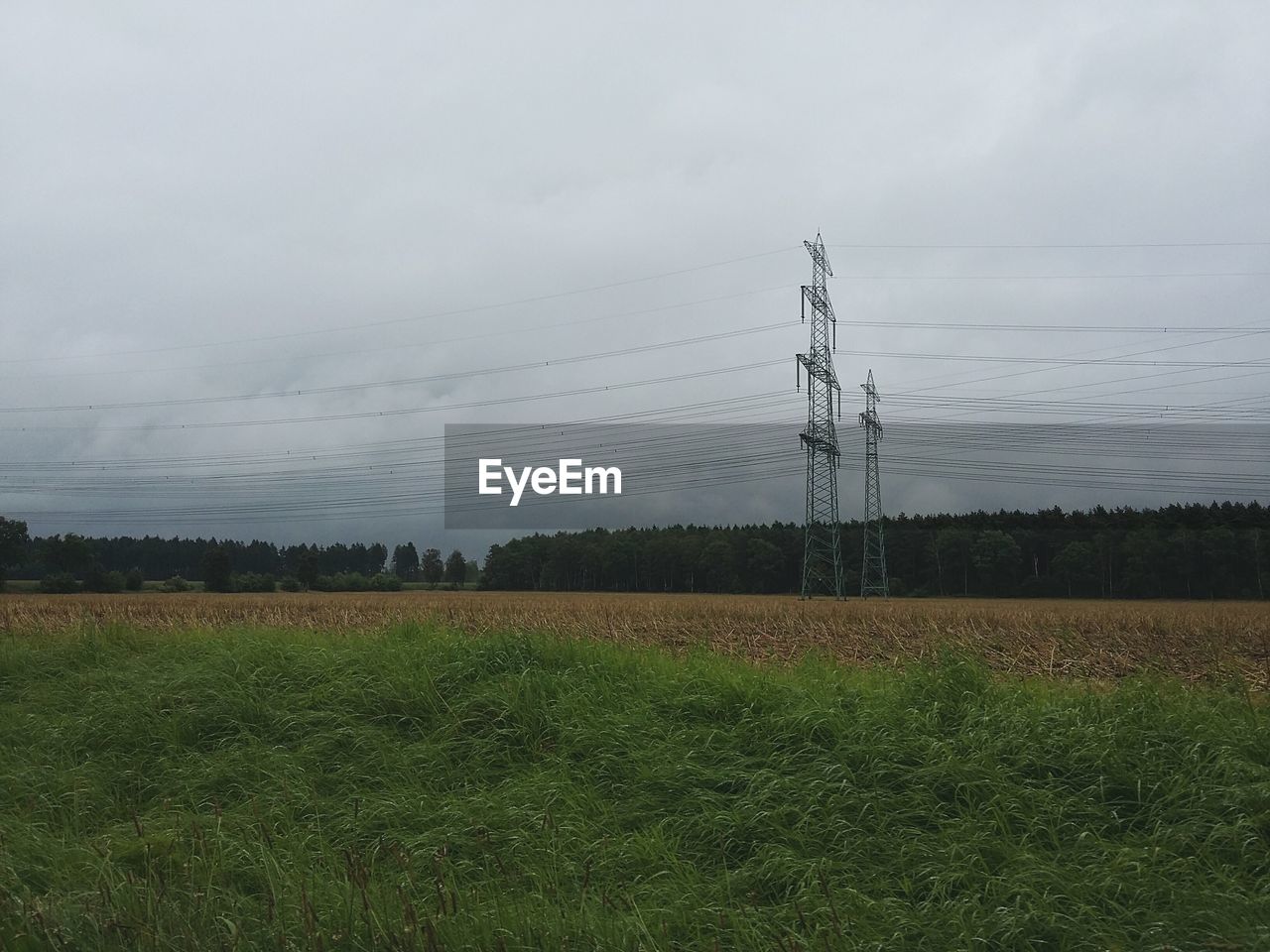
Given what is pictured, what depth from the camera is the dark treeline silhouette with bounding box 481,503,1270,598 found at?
5581 cm

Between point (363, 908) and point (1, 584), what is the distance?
6551 cm

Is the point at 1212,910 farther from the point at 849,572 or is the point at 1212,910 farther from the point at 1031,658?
the point at 849,572

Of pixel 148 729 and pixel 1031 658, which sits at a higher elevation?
pixel 148 729

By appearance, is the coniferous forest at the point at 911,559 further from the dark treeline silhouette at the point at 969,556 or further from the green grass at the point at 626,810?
the green grass at the point at 626,810

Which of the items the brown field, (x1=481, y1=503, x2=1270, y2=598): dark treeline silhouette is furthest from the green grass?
(x1=481, y1=503, x2=1270, y2=598): dark treeline silhouette

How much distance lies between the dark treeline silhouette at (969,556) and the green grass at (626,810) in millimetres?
44817

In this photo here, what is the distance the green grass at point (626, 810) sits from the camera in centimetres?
394

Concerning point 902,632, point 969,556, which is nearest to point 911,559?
point 969,556

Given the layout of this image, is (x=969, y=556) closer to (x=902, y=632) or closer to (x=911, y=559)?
(x=911, y=559)

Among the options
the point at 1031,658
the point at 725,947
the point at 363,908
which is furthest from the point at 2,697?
the point at 1031,658

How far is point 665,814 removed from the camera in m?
5.54

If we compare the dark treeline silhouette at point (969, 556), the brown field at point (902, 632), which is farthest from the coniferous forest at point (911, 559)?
the brown field at point (902, 632)

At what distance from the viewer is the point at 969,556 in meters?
70.6

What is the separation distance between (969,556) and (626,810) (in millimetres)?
71902
